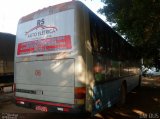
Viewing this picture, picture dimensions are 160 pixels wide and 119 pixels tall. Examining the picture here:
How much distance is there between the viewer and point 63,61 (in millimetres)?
6387

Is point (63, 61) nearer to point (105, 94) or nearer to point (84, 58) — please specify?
point (84, 58)

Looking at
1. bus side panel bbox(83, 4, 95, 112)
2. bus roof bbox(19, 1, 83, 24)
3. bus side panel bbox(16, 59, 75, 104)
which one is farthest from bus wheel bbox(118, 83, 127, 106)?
bus roof bbox(19, 1, 83, 24)

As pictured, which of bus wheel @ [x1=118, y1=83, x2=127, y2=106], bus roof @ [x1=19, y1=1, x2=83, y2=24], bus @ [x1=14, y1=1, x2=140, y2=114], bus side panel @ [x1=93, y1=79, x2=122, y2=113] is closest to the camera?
bus @ [x1=14, y1=1, x2=140, y2=114]

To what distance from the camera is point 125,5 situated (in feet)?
43.0

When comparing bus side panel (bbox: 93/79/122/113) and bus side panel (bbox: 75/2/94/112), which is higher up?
bus side panel (bbox: 75/2/94/112)

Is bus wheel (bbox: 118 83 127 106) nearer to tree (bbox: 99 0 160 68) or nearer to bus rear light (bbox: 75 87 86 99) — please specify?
tree (bbox: 99 0 160 68)

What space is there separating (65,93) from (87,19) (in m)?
2.07

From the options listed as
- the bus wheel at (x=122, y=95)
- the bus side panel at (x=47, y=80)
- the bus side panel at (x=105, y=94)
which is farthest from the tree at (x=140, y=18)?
the bus side panel at (x=47, y=80)

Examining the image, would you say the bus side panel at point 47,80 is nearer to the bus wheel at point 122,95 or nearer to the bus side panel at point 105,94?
the bus side panel at point 105,94

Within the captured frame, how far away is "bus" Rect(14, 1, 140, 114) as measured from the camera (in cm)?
621

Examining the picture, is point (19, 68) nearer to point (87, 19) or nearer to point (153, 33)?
point (87, 19)

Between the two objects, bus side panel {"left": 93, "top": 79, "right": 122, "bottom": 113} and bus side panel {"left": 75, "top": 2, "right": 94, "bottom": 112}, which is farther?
bus side panel {"left": 93, "top": 79, "right": 122, "bottom": 113}

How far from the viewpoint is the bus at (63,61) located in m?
6.21

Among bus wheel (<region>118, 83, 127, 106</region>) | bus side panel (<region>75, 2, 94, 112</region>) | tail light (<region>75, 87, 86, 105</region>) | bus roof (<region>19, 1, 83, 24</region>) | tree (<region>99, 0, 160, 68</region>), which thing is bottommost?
bus wheel (<region>118, 83, 127, 106</region>)
